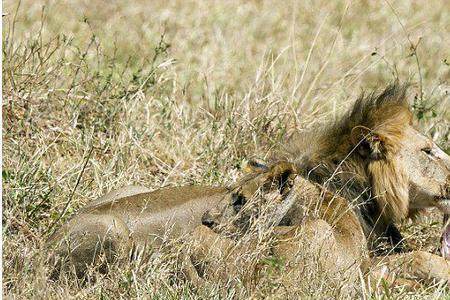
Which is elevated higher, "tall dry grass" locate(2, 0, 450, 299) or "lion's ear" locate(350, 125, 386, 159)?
"lion's ear" locate(350, 125, 386, 159)

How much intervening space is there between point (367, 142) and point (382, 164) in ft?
0.49

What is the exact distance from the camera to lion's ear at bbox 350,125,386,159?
6629mm

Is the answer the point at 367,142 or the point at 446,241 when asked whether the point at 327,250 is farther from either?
the point at 446,241

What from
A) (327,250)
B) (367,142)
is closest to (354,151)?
(367,142)

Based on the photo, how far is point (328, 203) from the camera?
6332mm

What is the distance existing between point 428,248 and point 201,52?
17.4ft

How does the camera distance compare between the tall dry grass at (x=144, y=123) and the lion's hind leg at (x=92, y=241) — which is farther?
the lion's hind leg at (x=92, y=241)

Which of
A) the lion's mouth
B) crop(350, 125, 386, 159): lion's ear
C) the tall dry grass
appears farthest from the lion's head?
the tall dry grass

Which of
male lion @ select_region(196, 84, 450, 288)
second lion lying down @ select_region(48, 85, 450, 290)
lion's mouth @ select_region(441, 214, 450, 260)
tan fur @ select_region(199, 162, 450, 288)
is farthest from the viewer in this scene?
lion's mouth @ select_region(441, 214, 450, 260)

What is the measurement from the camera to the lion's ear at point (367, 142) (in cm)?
663

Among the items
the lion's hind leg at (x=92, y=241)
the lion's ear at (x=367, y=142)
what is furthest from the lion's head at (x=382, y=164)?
the lion's hind leg at (x=92, y=241)

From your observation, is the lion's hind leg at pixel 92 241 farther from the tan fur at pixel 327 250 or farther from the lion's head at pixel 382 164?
the lion's head at pixel 382 164

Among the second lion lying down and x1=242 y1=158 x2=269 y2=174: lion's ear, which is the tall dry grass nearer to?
the second lion lying down

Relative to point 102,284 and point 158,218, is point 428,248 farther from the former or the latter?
point 102,284
